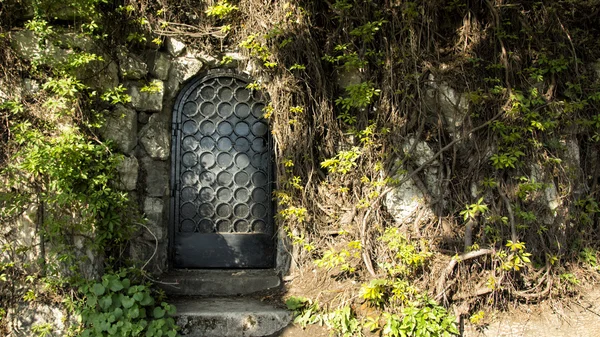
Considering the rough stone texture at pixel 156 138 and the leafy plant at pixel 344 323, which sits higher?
the rough stone texture at pixel 156 138

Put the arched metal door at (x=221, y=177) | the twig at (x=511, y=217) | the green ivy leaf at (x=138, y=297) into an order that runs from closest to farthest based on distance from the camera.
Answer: the green ivy leaf at (x=138, y=297) < the twig at (x=511, y=217) < the arched metal door at (x=221, y=177)

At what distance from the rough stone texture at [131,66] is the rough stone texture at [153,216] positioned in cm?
114

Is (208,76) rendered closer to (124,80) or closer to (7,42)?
(124,80)

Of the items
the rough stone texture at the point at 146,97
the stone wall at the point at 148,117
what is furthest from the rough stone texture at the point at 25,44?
the rough stone texture at the point at 146,97

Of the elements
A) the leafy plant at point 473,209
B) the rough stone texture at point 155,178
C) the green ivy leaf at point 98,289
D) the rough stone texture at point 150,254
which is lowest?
the green ivy leaf at point 98,289

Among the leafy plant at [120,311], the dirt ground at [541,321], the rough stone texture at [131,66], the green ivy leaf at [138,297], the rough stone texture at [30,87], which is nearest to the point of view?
the leafy plant at [120,311]

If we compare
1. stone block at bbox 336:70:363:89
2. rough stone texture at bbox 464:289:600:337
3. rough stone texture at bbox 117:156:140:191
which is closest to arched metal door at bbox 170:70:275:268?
rough stone texture at bbox 117:156:140:191

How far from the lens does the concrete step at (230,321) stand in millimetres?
3934

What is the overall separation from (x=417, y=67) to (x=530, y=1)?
1304 mm

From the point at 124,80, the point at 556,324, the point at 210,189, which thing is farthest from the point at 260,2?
the point at 556,324

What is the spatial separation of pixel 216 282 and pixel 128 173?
1292 mm

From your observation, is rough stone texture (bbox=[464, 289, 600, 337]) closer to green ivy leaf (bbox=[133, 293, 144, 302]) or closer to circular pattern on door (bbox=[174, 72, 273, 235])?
circular pattern on door (bbox=[174, 72, 273, 235])

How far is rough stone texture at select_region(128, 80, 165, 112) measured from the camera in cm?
444

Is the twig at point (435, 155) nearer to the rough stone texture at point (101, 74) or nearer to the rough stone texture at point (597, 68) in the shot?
the rough stone texture at point (597, 68)
